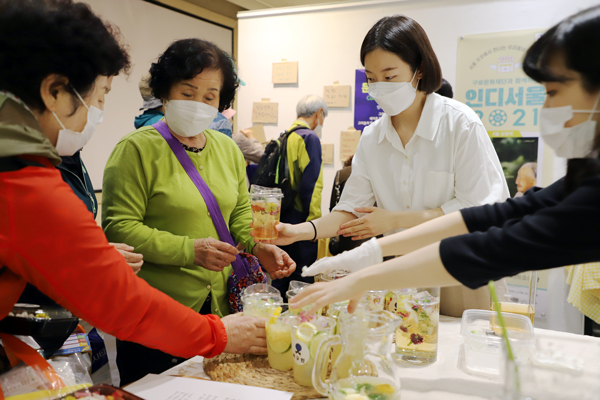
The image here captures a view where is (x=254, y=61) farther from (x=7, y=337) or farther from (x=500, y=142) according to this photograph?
(x=7, y=337)

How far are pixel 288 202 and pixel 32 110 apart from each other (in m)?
3.21

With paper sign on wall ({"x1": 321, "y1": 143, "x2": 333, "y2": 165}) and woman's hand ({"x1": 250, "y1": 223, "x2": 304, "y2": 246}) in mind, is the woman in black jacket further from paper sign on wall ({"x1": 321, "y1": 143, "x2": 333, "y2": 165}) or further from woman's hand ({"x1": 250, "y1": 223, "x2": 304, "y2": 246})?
paper sign on wall ({"x1": 321, "y1": 143, "x2": 333, "y2": 165})

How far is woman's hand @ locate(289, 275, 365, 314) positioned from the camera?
1.16m

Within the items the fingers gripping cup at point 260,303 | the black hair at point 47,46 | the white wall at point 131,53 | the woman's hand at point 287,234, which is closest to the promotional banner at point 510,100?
the woman's hand at point 287,234

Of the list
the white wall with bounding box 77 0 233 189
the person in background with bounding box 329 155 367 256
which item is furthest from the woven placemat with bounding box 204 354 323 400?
the white wall with bounding box 77 0 233 189

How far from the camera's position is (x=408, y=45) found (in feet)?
6.84

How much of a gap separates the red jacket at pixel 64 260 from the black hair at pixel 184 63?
103cm

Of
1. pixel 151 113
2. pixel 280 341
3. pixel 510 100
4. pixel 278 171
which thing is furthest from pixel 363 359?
pixel 510 100

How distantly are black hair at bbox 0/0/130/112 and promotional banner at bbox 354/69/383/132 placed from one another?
3.48 meters

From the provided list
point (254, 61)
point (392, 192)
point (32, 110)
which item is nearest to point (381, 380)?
point (32, 110)

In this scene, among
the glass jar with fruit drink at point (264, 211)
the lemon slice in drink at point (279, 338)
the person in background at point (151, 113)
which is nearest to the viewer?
the lemon slice in drink at point (279, 338)

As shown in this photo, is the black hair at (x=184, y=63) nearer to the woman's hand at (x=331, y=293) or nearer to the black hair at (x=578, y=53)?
the woman's hand at (x=331, y=293)

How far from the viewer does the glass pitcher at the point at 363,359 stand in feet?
3.48

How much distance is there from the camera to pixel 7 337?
1193mm
